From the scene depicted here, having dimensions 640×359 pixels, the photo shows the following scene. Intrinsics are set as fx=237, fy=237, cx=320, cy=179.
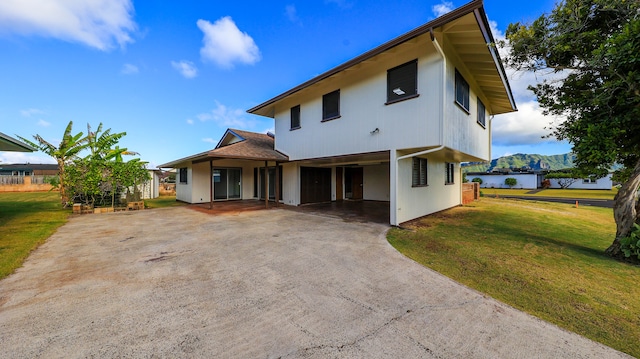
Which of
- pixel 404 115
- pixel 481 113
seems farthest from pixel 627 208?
pixel 481 113

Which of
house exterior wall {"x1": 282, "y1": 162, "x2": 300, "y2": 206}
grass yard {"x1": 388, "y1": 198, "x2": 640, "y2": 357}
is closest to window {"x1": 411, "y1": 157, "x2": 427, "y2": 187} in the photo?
grass yard {"x1": 388, "y1": 198, "x2": 640, "y2": 357}

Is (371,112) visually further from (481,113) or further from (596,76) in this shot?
(481,113)

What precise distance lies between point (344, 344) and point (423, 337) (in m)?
0.84

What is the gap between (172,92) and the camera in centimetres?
1689

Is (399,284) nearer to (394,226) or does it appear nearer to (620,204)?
(394,226)

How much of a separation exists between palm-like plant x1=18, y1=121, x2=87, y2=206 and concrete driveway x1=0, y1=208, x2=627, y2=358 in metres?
9.64

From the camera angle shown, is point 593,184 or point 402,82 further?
point 593,184

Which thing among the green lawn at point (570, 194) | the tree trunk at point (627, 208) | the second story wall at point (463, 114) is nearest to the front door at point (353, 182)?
the second story wall at point (463, 114)

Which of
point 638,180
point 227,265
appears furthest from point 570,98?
point 227,265

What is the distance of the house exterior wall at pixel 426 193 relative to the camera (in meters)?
8.32

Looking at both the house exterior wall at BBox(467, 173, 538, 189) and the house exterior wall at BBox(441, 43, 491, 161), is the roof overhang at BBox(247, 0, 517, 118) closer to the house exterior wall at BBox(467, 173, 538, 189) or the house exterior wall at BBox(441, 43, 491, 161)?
the house exterior wall at BBox(441, 43, 491, 161)

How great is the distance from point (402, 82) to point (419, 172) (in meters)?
3.79

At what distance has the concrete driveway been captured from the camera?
7.47 ft

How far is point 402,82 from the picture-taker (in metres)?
7.78
